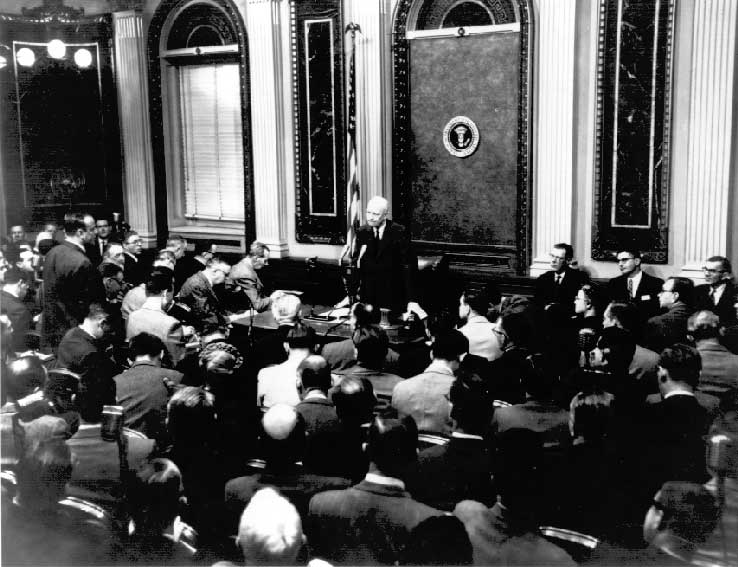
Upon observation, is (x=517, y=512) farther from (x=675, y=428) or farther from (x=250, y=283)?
(x=250, y=283)

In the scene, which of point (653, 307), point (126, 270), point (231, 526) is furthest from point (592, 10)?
point (231, 526)

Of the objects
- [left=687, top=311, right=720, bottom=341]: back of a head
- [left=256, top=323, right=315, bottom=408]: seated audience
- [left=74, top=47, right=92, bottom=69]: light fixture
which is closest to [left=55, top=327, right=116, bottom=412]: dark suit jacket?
[left=256, top=323, right=315, bottom=408]: seated audience

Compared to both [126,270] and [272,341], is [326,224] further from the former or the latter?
[272,341]

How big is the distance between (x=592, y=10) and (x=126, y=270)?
16.5 feet

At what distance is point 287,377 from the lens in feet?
14.2

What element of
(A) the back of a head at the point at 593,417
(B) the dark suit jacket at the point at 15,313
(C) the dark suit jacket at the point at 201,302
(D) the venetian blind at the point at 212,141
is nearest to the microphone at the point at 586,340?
(A) the back of a head at the point at 593,417

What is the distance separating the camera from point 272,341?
5.61m

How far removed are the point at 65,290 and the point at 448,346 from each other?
3.32 metres

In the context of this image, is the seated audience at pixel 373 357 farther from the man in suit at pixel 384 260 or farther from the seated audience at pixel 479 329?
the man in suit at pixel 384 260

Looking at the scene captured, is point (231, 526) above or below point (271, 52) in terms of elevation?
below

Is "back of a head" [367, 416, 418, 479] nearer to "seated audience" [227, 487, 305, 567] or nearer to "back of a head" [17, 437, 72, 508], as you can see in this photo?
"seated audience" [227, 487, 305, 567]

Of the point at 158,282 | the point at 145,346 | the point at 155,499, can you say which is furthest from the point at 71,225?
the point at 155,499

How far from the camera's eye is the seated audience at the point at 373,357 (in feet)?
14.4

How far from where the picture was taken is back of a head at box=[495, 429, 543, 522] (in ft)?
8.45
